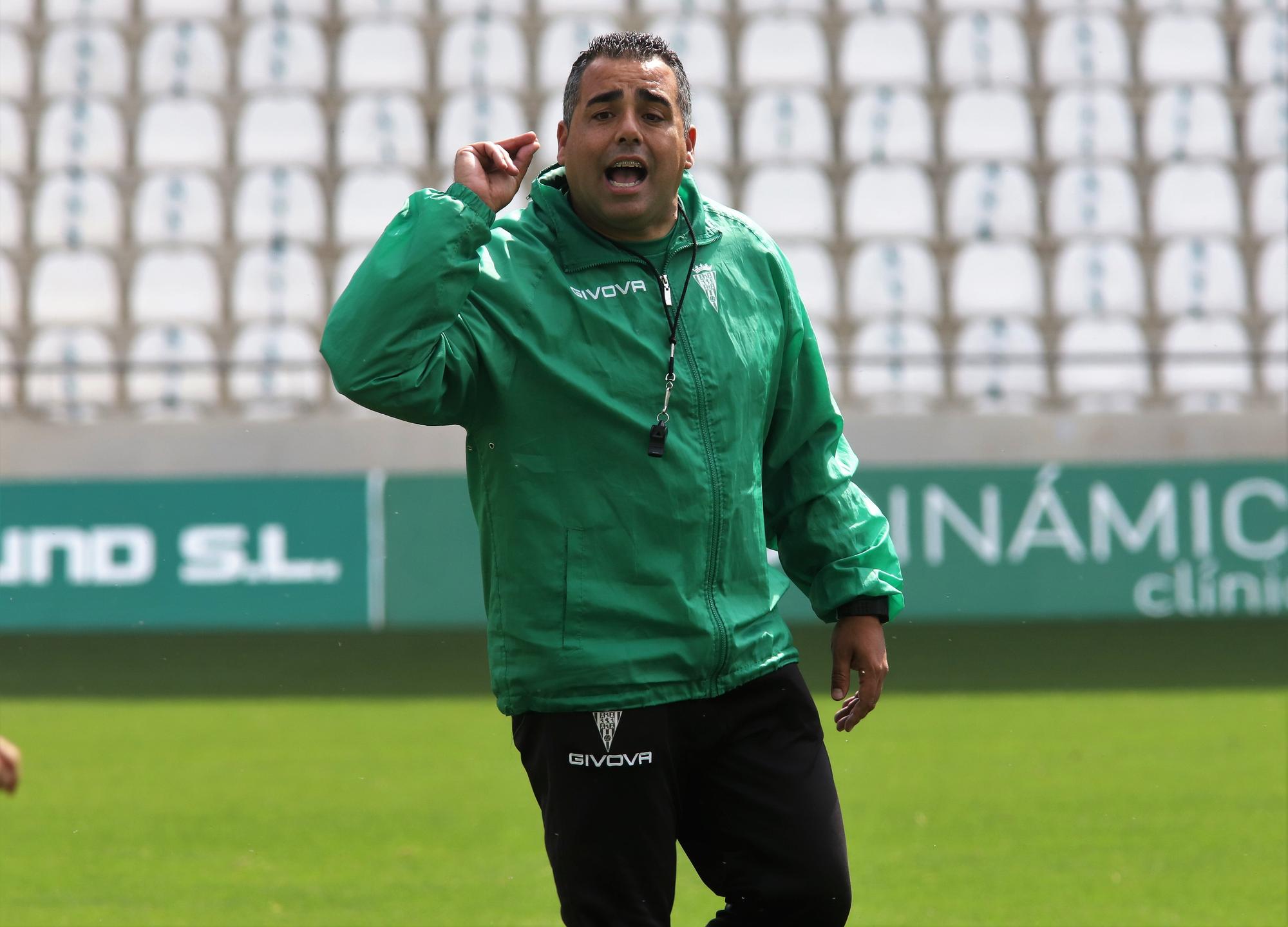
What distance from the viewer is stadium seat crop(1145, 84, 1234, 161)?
12844 millimetres

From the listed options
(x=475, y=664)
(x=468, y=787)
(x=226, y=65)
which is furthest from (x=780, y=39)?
(x=468, y=787)

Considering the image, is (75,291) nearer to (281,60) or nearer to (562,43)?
(281,60)

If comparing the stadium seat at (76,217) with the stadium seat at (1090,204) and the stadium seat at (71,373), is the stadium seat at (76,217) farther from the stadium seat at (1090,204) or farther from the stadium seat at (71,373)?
the stadium seat at (1090,204)

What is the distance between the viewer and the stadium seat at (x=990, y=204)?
1244cm

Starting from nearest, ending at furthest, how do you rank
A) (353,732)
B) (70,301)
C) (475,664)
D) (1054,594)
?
1. (353,732)
2. (475,664)
3. (1054,594)
4. (70,301)

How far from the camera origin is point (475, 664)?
30.7 ft

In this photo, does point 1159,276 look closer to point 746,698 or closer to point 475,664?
point 475,664

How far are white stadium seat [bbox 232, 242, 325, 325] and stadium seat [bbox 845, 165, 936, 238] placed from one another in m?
4.16

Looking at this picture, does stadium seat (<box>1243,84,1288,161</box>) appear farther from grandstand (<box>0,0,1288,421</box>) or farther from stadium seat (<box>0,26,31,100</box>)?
stadium seat (<box>0,26,31,100</box>)

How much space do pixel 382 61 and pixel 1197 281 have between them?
6722mm

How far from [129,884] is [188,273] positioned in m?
8.38

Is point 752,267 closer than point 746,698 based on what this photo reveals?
No

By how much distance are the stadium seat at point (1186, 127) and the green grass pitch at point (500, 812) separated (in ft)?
20.3

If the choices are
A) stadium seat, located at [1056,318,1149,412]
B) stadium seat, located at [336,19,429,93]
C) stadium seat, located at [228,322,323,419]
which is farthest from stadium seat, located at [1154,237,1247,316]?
stadium seat, located at [228,322,323,419]
